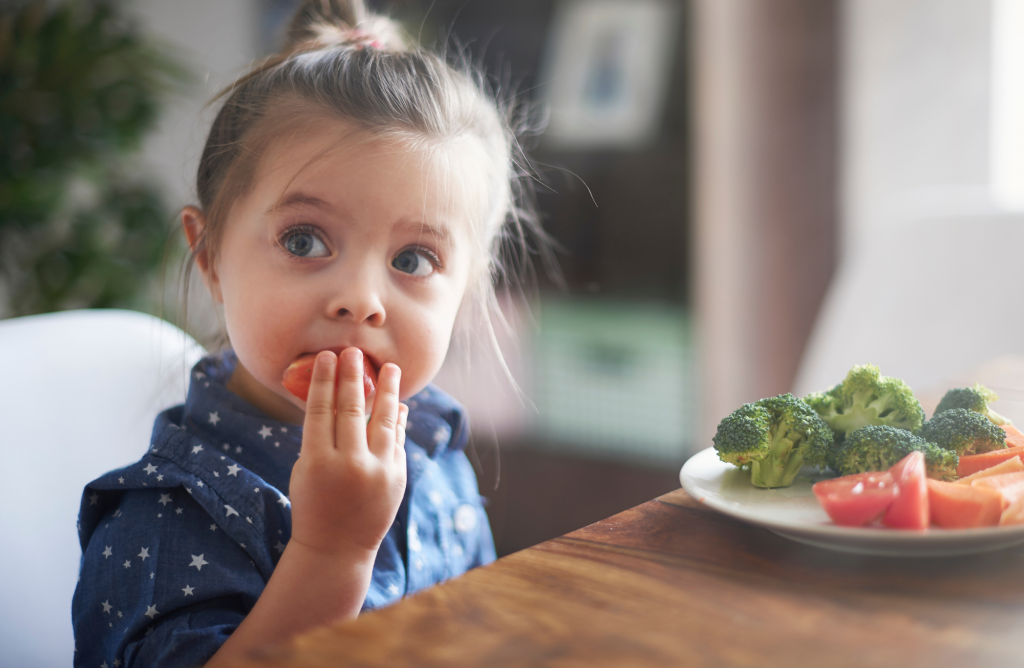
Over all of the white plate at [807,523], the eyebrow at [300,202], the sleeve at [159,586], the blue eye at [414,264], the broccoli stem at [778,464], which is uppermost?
the eyebrow at [300,202]

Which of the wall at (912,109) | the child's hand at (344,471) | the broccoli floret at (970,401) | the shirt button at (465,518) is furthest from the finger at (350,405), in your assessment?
the wall at (912,109)

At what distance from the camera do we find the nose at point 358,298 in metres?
0.78

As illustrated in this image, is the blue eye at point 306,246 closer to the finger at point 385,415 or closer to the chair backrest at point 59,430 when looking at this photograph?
the finger at point 385,415

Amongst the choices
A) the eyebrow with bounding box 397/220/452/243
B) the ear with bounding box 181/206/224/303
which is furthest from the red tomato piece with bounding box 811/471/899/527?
the ear with bounding box 181/206/224/303

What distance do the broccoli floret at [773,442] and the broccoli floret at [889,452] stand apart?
1.1 inches

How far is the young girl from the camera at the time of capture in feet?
2.27

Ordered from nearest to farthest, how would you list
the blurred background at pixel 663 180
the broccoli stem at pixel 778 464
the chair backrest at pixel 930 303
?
the broccoli stem at pixel 778 464 < the chair backrest at pixel 930 303 < the blurred background at pixel 663 180

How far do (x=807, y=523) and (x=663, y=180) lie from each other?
2028 mm

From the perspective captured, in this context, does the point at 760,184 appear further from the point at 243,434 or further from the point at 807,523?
the point at 807,523

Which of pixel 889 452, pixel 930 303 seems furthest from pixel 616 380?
pixel 889 452

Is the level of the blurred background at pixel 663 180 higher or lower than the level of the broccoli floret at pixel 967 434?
higher

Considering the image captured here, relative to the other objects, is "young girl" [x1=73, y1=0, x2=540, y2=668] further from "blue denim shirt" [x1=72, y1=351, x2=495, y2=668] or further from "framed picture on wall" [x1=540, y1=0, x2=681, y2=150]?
"framed picture on wall" [x1=540, y1=0, x2=681, y2=150]

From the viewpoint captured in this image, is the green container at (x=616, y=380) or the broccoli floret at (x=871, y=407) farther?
the green container at (x=616, y=380)

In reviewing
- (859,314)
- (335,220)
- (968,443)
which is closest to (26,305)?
(335,220)
